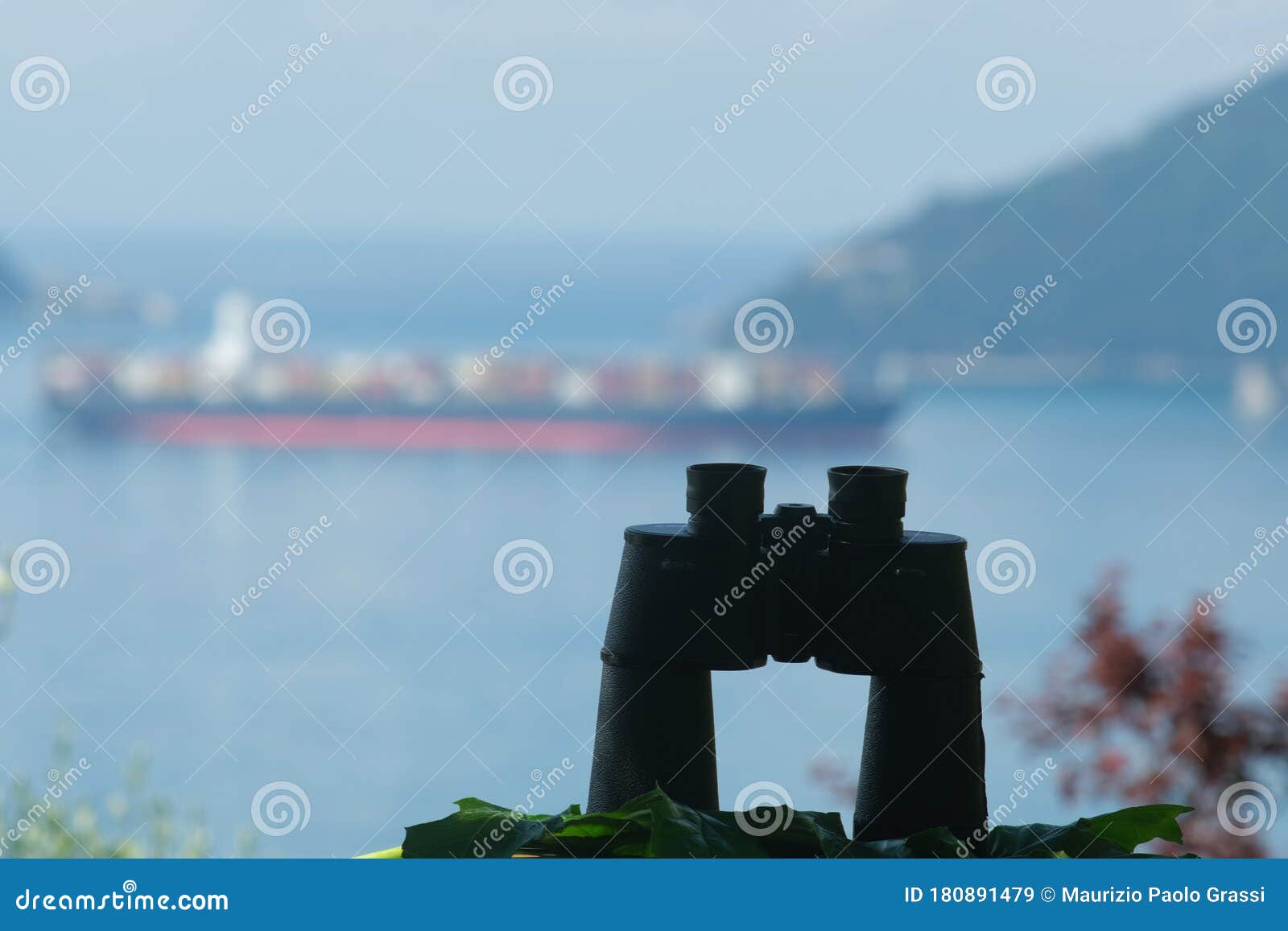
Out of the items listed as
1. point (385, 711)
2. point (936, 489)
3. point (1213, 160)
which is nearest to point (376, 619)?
point (385, 711)

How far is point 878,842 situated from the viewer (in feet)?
3.86

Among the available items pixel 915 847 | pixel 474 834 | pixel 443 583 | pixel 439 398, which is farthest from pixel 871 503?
pixel 443 583

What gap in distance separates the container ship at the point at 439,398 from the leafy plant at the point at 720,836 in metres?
16.7

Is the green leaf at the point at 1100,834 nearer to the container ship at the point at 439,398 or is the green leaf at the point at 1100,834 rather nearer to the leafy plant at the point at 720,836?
the leafy plant at the point at 720,836

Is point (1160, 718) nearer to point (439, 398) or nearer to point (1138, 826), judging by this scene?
point (1138, 826)

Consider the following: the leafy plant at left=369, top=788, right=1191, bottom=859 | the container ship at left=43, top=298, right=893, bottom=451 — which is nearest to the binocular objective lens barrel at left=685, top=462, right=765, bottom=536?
the leafy plant at left=369, top=788, right=1191, bottom=859

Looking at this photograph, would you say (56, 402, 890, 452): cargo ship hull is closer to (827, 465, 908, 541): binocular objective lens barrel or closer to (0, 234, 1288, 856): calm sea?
(0, 234, 1288, 856): calm sea

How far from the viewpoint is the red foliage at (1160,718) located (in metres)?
3.13

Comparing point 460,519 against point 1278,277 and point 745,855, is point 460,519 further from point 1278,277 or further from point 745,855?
point 745,855

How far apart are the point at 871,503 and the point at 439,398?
773 inches

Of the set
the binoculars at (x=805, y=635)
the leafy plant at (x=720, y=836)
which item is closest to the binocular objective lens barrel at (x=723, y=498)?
the binoculars at (x=805, y=635)

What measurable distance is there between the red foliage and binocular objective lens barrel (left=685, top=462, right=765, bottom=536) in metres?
2.08

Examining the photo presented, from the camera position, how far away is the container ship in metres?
18.8

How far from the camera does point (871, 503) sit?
1.34 metres
